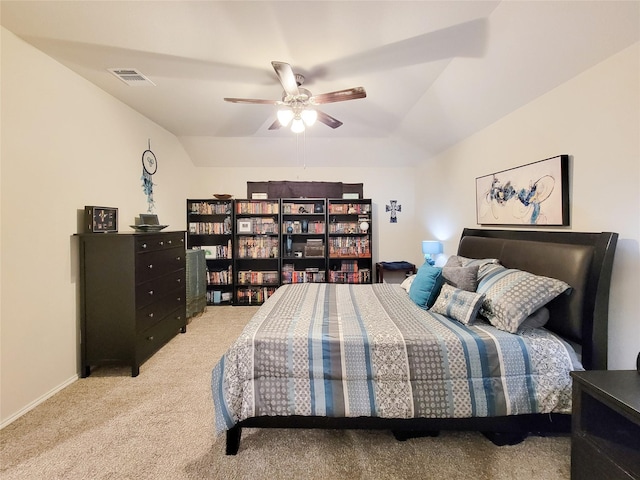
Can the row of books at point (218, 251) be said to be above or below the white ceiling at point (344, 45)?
below

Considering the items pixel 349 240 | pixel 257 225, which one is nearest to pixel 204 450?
pixel 257 225

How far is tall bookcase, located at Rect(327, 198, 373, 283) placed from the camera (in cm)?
480

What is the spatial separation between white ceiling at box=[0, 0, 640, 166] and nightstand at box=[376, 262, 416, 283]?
231 cm

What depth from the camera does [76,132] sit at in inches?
96.5

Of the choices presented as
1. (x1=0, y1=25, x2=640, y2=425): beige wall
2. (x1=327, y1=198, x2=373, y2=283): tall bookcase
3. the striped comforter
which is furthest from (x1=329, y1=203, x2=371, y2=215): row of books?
the striped comforter

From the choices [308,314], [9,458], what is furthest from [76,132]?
[308,314]

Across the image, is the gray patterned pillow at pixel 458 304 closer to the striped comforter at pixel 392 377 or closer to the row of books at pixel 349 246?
the striped comforter at pixel 392 377

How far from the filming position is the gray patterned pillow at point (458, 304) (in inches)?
73.2

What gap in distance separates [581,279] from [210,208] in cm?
467

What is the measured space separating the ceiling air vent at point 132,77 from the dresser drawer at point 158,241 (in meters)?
1.45

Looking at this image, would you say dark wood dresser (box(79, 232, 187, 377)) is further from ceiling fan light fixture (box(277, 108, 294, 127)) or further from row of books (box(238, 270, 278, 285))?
row of books (box(238, 270, 278, 285))

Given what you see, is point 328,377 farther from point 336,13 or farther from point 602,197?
point 336,13

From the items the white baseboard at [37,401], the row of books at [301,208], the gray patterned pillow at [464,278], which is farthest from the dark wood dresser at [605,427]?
the row of books at [301,208]

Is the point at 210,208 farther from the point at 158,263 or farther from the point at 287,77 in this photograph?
the point at 287,77
